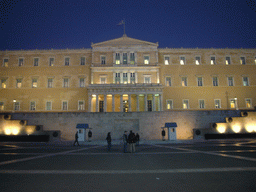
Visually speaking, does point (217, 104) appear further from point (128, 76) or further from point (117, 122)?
point (117, 122)

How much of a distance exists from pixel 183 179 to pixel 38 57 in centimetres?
4607

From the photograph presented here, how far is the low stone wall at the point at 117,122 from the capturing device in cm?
2734

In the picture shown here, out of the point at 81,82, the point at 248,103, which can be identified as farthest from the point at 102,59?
the point at 248,103

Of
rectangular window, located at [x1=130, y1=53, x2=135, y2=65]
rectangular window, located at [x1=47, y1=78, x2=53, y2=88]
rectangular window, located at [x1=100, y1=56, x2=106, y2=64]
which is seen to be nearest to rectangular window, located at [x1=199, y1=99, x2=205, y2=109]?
rectangular window, located at [x1=130, y1=53, x2=135, y2=65]

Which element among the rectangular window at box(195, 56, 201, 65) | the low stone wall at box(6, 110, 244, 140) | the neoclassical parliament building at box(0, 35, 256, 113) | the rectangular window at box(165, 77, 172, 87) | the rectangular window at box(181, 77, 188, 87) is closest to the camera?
the low stone wall at box(6, 110, 244, 140)

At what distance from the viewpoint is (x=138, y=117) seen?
2791 cm

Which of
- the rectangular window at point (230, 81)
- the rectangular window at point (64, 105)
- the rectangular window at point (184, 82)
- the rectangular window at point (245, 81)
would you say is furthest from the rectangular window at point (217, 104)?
the rectangular window at point (64, 105)

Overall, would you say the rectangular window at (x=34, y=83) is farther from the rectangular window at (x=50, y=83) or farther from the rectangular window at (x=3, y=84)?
the rectangular window at (x=3, y=84)

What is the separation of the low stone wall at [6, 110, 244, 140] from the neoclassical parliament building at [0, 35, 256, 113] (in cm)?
1177

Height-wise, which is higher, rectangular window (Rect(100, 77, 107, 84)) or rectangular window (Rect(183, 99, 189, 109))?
rectangular window (Rect(100, 77, 107, 84))

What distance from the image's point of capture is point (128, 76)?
41.9m

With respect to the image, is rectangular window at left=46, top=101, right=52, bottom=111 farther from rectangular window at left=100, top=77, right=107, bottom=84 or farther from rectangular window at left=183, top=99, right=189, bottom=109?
rectangular window at left=183, top=99, right=189, bottom=109

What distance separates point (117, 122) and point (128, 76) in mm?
16876

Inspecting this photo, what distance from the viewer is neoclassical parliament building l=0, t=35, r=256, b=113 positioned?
41.0m
